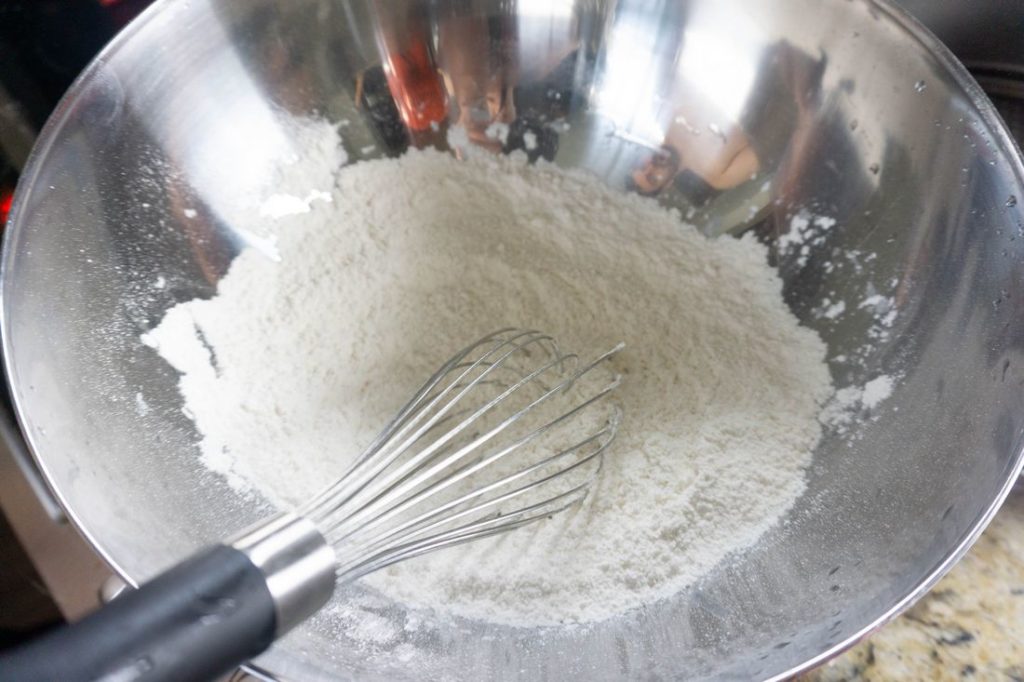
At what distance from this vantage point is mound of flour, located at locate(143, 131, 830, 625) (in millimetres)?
686

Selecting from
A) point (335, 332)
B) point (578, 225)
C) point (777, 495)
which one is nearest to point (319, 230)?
point (335, 332)

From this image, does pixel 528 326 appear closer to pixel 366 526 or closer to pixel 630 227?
pixel 630 227

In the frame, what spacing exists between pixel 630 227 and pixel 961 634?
0.53 metres

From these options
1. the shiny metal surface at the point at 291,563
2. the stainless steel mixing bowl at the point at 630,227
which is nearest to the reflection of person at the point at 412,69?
the stainless steel mixing bowl at the point at 630,227

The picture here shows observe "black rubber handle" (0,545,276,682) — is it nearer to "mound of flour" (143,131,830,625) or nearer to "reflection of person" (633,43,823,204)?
"mound of flour" (143,131,830,625)

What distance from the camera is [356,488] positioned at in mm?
597

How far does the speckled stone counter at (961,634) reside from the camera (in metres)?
0.64

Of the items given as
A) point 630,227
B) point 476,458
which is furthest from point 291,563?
point 630,227

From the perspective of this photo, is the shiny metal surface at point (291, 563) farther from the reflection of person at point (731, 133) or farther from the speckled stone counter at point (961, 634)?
the reflection of person at point (731, 133)

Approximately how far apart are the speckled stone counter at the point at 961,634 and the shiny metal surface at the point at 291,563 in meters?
0.45

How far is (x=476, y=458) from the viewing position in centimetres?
74

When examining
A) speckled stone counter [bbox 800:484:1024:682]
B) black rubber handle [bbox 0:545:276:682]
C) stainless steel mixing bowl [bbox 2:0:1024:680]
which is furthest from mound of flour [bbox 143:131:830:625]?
black rubber handle [bbox 0:545:276:682]

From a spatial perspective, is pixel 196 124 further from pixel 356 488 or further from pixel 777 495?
pixel 777 495

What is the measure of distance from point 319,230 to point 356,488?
0.38 m
